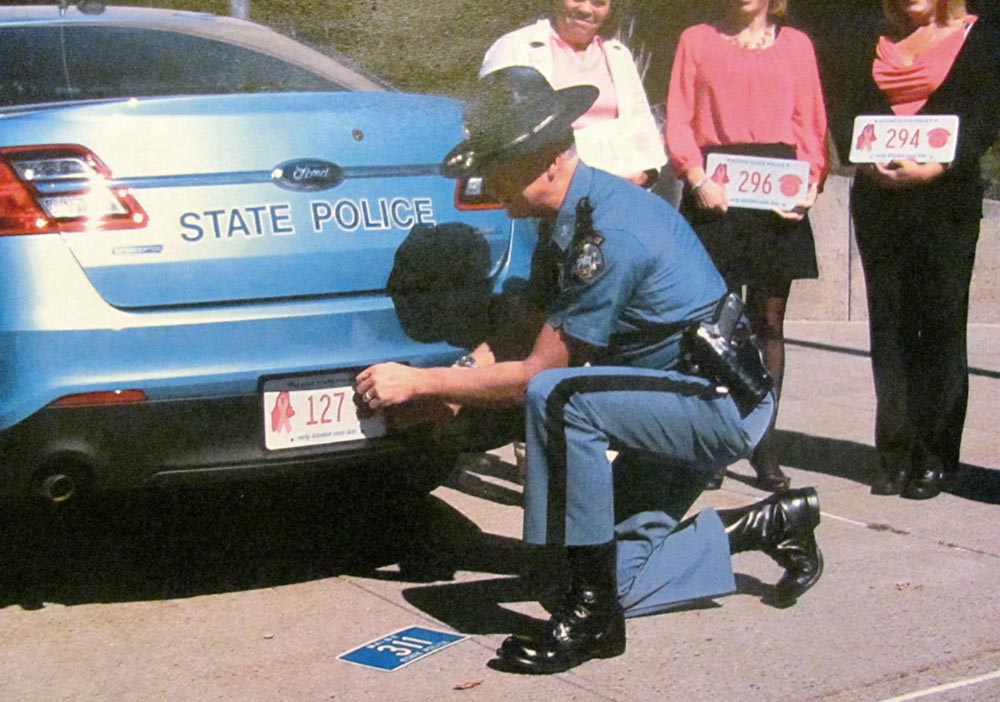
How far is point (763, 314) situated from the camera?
530 centimetres

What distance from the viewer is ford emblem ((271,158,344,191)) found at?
390 cm

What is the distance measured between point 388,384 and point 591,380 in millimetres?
478

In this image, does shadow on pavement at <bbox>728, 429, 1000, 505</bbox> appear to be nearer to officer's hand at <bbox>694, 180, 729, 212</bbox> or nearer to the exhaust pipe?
officer's hand at <bbox>694, 180, 729, 212</bbox>

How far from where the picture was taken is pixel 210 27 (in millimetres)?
4711

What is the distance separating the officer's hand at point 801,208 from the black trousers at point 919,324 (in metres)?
0.25

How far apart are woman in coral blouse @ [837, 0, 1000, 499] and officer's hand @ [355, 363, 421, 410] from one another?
6.82 feet

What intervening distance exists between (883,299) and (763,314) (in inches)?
16.3

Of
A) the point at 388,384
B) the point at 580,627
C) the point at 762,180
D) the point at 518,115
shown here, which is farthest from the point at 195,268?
the point at 762,180

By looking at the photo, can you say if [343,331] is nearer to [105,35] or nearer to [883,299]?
[105,35]

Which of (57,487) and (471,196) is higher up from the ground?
(471,196)

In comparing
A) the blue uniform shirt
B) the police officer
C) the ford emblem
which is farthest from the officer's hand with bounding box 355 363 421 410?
the ford emblem

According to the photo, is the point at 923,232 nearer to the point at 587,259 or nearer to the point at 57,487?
the point at 587,259

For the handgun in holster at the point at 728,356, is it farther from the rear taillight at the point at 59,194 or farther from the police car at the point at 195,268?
the rear taillight at the point at 59,194

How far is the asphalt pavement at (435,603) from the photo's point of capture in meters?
3.61
